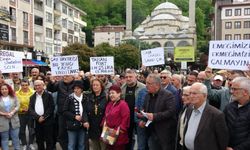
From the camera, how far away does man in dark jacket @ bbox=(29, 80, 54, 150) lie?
9.06 metres

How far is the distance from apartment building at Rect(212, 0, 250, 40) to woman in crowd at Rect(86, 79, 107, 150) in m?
71.1

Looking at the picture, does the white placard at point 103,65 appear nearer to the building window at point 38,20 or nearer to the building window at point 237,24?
the building window at point 38,20

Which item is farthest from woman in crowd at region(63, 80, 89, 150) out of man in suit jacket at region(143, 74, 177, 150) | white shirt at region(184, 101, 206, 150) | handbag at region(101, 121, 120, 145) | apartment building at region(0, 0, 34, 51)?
apartment building at region(0, 0, 34, 51)

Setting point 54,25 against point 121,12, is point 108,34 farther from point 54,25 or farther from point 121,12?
point 54,25

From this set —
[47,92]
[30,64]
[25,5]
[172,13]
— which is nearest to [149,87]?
[47,92]

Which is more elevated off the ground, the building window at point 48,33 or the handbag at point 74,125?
the building window at point 48,33

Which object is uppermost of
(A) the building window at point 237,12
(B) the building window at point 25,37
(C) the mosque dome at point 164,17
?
(C) the mosque dome at point 164,17

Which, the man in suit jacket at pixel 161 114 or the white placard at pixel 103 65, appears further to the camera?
the white placard at pixel 103 65

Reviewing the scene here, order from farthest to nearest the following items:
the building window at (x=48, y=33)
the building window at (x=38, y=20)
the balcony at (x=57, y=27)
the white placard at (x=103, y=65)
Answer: the balcony at (x=57, y=27) → the building window at (x=48, y=33) → the building window at (x=38, y=20) → the white placard at (x=103, y=65)

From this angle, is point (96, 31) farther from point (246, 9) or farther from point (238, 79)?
point (238, 79)

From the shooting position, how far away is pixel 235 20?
76.7 metres

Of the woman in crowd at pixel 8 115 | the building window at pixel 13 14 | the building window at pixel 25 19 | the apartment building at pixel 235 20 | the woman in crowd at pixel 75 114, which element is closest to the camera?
the woman in crowd at pixel 75 114

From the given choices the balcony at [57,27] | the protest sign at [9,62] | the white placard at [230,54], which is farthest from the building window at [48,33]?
the white placard at [230,54]

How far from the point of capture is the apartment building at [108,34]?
10925 centimetres
